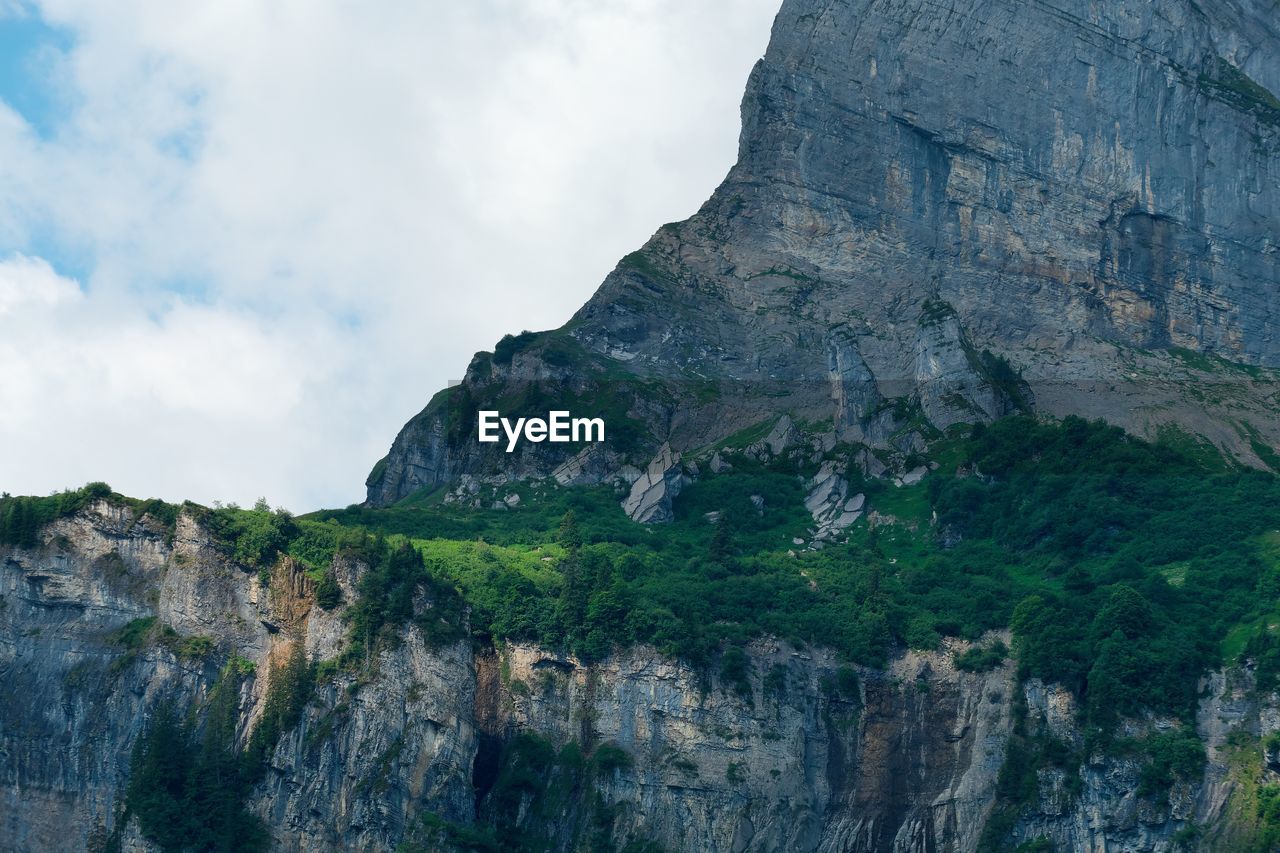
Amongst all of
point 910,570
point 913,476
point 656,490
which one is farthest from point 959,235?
point 910,570

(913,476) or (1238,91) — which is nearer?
(913,476)

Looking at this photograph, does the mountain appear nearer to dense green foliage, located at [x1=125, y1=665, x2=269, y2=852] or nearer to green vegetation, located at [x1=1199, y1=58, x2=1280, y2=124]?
dense green foliage, located at [x1=125, y1=665, x2=269, y2=852]

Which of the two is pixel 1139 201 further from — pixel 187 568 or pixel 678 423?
pixel 187 568

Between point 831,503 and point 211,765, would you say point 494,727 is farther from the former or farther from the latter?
point 831,503

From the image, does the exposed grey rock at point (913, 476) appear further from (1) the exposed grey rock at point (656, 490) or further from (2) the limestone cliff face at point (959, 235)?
(2) the limestone cliff face at point (959, 235)

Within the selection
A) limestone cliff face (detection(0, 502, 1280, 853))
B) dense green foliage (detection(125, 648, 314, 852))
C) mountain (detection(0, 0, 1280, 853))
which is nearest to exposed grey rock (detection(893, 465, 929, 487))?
mountain (detection(0, 0, 1280, 853))
